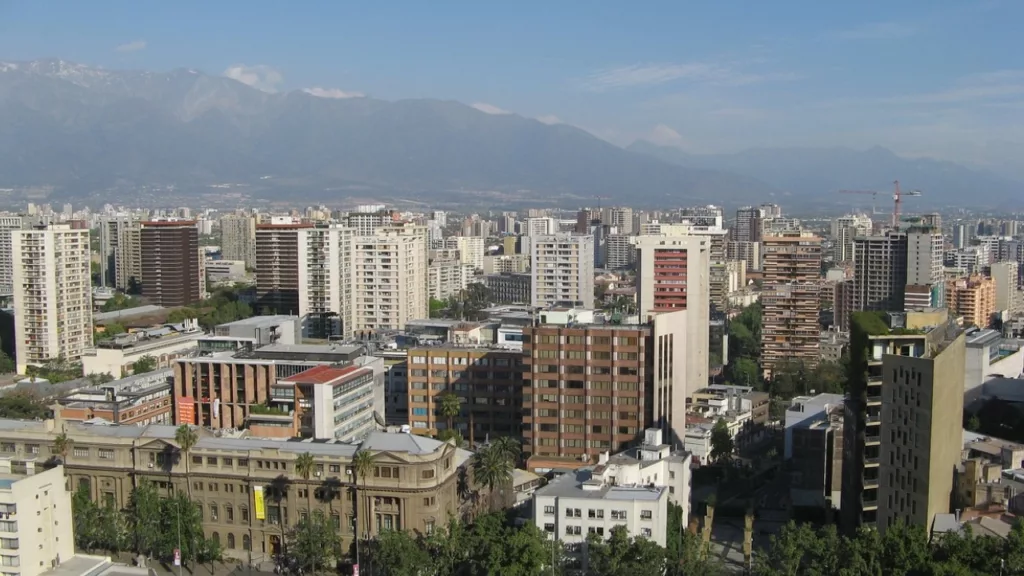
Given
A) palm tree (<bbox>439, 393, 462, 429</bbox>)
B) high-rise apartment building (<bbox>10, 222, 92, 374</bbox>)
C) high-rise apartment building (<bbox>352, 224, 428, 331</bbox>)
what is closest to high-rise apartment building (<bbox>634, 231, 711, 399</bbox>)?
palm tree (<bbox>439, 393, 462, 429</bbox>)

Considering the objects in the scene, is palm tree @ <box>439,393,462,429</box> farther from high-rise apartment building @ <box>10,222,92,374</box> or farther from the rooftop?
high-rise apartment building @ <box>10,222,92,374</box>

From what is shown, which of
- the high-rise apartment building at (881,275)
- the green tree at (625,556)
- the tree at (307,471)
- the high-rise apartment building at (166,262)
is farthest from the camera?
the high-rise apartment building at (166,262)

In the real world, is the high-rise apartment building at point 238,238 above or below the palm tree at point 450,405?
above

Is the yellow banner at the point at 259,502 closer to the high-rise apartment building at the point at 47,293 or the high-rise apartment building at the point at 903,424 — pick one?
the high-rise apartment building at the point at 903,424

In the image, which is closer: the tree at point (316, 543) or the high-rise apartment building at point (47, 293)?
the tree at point (316, 543)

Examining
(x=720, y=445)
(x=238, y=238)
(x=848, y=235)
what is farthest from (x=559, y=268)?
(x=238, y=238)

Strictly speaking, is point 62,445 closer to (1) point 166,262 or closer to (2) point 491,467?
(2) point 491,467

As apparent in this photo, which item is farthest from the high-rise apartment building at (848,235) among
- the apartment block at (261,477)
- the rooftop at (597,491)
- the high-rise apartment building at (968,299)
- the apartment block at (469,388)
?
the apartment block at (261,477)

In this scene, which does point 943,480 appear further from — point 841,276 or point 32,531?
point 841,276

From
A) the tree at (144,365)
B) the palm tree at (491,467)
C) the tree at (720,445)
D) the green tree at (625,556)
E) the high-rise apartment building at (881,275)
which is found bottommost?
the tree at (720,445)
